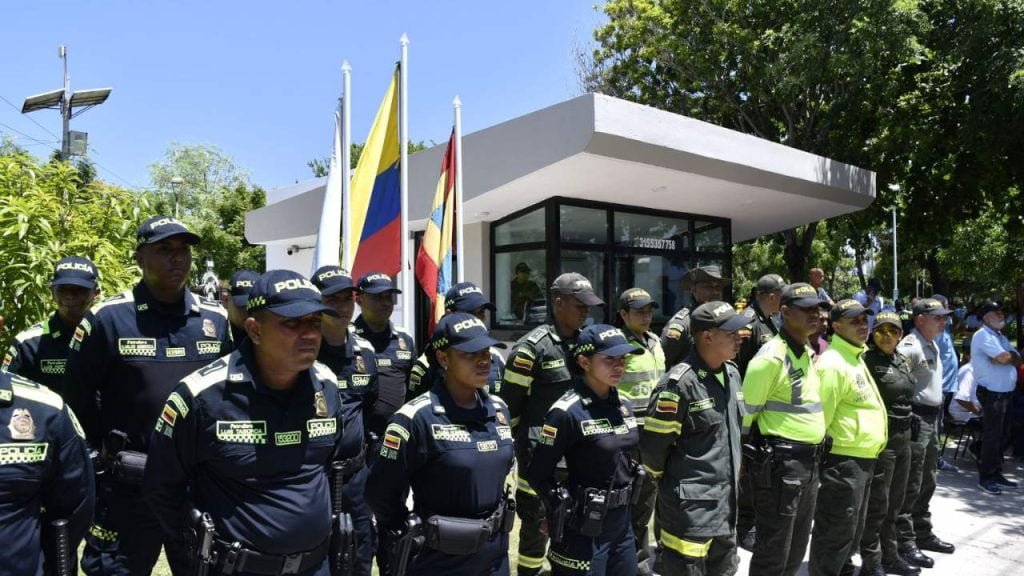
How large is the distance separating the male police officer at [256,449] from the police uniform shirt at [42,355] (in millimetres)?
2506

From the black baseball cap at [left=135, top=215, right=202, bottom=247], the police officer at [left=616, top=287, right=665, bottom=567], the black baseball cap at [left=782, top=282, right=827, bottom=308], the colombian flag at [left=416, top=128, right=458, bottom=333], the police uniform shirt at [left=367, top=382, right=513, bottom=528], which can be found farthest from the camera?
the colombian flag at [left=416, top=128, right=458, bottom=333]

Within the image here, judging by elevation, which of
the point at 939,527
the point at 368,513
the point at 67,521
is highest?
the point at 67,521

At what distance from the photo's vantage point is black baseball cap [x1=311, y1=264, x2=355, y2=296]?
381cm

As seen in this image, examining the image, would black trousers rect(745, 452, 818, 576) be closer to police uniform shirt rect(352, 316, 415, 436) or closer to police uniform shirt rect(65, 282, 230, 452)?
police uniform shirt rect(352, 316, 415, 436)

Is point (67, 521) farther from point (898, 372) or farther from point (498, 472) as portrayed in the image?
point (898, 372)

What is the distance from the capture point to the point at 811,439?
13.5 ft

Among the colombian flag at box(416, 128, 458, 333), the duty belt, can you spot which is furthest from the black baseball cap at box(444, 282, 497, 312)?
the duty belt

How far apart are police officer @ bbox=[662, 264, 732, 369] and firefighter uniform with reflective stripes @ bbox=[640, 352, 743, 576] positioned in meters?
1.62

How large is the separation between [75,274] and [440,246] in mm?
3470

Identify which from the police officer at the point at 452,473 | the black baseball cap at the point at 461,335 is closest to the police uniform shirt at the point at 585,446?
the police officer at the point at 452,473

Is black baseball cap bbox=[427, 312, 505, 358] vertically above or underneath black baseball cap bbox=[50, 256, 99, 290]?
underneath

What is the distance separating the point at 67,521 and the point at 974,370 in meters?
8.56

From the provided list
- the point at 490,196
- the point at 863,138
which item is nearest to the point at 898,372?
the point at 490,196

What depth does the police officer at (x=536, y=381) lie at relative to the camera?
4551mm
